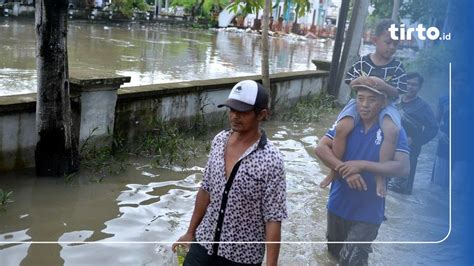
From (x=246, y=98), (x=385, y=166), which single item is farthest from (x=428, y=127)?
(x=246, y=98)

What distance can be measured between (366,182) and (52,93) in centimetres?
291

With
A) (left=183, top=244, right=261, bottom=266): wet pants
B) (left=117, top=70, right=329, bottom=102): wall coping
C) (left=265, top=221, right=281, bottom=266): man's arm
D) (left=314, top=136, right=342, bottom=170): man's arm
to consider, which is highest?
(left=314, top=136, right=342, bottom=170): man's arm

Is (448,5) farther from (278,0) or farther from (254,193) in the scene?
(278,0)

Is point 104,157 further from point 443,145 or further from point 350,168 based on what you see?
point 443,145

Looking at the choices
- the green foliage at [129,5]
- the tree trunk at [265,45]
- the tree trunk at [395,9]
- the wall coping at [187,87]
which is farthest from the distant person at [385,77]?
the green foliage at [129,5]

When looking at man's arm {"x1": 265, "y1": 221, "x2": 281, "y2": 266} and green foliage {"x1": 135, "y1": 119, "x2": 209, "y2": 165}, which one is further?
green foliage {"x1": 135, "y1": 119, "x2": 209, "y2": 165}

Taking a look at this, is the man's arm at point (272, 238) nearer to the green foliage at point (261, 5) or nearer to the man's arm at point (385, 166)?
the man's arm at point (385, 166)

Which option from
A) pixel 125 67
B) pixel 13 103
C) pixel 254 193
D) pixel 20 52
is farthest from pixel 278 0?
pixel 20 52

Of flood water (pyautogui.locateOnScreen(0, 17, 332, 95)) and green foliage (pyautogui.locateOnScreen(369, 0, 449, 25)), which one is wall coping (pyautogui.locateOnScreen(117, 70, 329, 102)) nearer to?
flood water (pyautogui.locateOnScreen(0, 17, 332, 95))

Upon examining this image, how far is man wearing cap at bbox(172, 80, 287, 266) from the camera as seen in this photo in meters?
2.01

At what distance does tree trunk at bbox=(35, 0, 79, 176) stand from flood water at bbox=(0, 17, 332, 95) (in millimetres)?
2580

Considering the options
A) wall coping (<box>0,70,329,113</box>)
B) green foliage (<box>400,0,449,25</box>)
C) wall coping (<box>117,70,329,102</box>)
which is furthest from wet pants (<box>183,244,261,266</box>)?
wall coping (<box>117,70,329,102</box>)

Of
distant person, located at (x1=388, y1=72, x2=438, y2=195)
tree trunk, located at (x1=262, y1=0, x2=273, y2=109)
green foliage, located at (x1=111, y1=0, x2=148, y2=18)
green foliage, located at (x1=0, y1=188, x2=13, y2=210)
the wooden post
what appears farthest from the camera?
green foliage, located at (x1=111, y1=0, x2=148, y2=18)

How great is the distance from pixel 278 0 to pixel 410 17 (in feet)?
7.85
